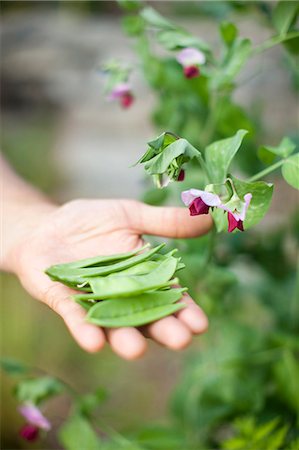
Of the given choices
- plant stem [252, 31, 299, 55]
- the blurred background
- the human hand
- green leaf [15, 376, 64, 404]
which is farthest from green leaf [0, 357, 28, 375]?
plant stem [252, 31, 299, 55]

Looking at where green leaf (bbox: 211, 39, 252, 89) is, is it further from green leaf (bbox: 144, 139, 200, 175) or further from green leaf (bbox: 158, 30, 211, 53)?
green leaf (bbox: 144, 139, 200, 175)

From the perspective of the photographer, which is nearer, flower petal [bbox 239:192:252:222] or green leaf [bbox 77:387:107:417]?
flower petal [bbox 239:192:252:222]

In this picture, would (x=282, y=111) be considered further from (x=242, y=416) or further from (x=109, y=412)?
(x=242, y=416)

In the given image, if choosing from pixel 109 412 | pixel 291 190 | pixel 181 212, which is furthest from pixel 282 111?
pixel 181 212

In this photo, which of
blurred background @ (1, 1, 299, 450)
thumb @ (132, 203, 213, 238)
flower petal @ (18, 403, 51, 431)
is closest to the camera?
thumb @ (132, 203, 213, 238)

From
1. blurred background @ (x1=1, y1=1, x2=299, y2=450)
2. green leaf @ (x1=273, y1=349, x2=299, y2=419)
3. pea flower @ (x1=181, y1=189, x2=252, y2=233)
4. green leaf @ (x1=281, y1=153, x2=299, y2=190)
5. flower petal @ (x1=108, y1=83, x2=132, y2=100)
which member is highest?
green leaf @ (x1=281, y1=153, x2=299, y2=190)
